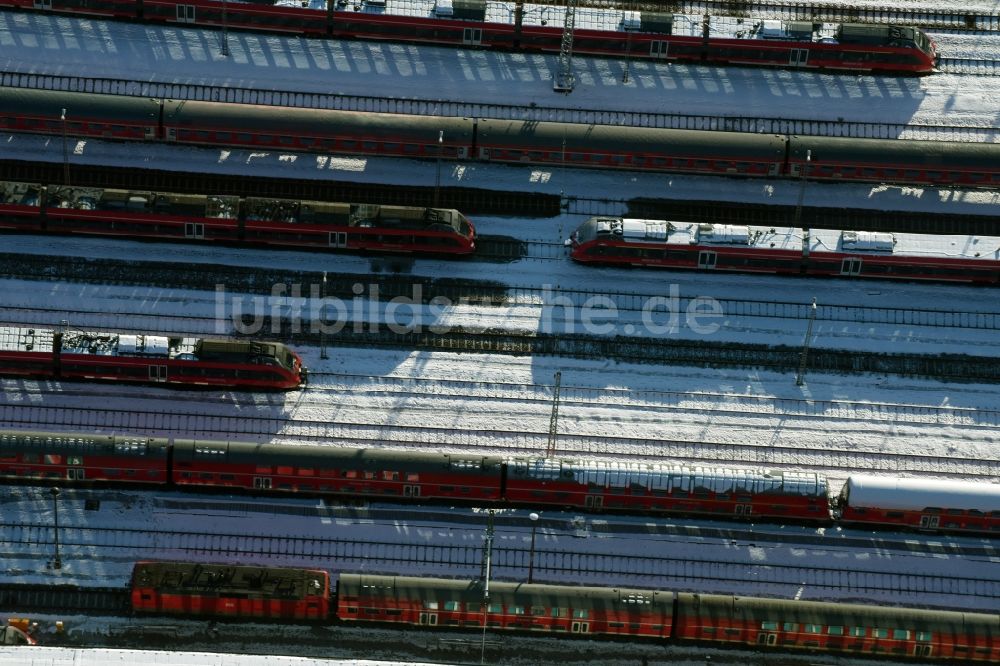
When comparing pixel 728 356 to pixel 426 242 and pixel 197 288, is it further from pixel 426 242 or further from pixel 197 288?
pixel 197 288

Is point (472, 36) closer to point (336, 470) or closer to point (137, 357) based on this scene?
point (137, 357)

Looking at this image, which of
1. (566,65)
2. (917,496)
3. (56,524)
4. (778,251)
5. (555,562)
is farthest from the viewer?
(566,65)

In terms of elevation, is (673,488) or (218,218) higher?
(218,218)

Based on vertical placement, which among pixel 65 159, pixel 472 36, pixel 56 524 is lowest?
pixel 56 524

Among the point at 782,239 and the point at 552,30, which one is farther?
the point at 552,30

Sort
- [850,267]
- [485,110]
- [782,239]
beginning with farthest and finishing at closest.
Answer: [485,110], [850,267], [782,239]

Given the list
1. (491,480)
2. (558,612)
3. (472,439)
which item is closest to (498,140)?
(472,439)

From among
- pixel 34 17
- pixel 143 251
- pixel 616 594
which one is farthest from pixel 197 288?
pixel 616 594
